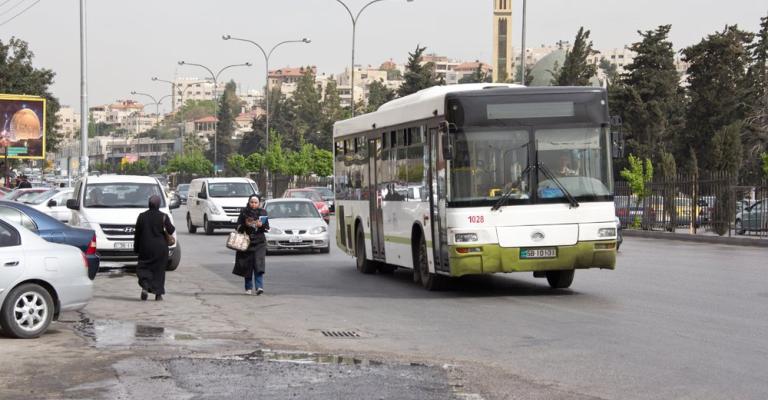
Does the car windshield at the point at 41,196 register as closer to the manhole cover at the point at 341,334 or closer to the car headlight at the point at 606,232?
the car headlight at the point at 606,232

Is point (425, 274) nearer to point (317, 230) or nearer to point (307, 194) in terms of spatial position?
point (317, 230)

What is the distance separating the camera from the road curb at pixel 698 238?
3356 cm

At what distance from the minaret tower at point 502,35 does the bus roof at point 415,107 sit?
15228 cm

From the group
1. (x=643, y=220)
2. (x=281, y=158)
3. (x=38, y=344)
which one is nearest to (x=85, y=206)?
(x=38, y=344)

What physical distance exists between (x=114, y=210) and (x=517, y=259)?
30.9 ft

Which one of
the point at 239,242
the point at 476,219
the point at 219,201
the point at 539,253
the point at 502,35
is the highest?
the point at 502,35

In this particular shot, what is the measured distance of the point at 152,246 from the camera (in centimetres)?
1730

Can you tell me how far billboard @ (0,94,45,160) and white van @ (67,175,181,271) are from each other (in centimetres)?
3978

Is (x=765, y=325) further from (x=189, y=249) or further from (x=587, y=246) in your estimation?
(x=189, y=249)

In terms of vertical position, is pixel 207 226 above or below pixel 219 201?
below

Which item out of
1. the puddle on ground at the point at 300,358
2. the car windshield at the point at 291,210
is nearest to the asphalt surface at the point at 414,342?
the puddle on ground at the point at 300,358

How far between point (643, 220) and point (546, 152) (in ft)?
87.0

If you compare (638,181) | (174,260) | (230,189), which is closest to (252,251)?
(174,260)

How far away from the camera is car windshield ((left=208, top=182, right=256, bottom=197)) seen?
132 ft
